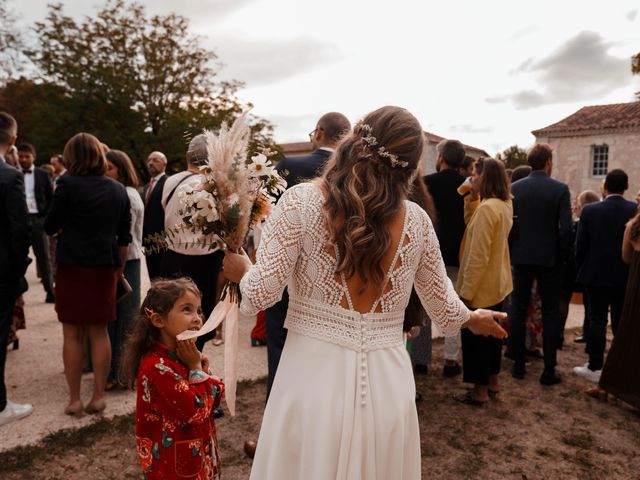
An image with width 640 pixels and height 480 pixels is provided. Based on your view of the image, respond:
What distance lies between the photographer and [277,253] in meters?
1.87

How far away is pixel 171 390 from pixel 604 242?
4938 millimetres

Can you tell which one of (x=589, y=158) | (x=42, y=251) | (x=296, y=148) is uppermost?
(x=296, y=148)

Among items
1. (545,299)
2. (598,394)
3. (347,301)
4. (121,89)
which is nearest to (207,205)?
(347,301)

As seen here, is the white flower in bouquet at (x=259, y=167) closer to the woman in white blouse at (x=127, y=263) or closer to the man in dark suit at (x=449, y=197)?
the woman in white blouse at (x=127, y=263)

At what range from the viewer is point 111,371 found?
489 cm

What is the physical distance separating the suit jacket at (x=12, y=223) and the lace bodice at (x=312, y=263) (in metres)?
2.85

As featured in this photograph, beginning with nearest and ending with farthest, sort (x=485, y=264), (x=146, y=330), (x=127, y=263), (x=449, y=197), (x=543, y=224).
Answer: (x=146, y=330), (x=485, y=264), (x=127, y=263), (x=449, y=197), (x=543, y=224)

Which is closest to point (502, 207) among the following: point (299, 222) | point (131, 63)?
point (299, 222)

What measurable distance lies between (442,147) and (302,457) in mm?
3963

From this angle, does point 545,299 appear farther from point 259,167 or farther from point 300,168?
point 259,167

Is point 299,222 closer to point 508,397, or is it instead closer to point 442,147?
point 442,147

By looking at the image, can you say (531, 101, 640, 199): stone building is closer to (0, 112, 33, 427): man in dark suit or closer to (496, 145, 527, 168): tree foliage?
(496, 145, 527, 168): tree foliage

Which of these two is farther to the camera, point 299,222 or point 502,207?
point 502,207

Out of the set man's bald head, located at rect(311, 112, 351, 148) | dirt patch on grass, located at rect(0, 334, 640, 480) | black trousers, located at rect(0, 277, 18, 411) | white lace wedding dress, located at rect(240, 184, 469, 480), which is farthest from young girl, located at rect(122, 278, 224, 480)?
black trousers, located at rect(0, 277, 18, 411)
